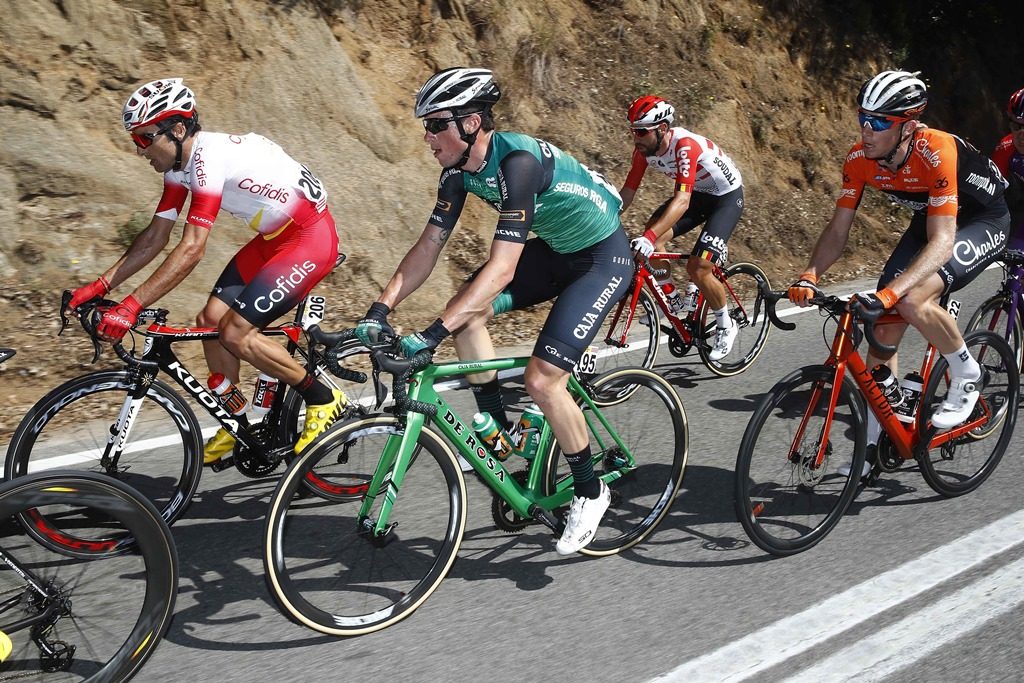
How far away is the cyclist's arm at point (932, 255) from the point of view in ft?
15.1

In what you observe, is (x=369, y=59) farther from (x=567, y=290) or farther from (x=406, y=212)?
(x=567, y=290)

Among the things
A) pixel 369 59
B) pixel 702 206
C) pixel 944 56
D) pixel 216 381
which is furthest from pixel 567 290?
pixel 944 56

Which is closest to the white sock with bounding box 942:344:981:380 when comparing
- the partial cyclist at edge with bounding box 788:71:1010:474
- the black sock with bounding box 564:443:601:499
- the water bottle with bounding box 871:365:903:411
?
the partial cyclist at edge with bounding box 788:71:1010:474

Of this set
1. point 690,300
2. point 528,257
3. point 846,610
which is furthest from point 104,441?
point 690,300

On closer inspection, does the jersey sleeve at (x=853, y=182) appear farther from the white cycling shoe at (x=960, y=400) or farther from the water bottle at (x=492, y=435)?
the water bottle at (x=492, y=435)

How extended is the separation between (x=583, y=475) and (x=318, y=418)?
150 centimetres

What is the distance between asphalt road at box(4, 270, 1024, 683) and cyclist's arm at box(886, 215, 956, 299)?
121 centimetres

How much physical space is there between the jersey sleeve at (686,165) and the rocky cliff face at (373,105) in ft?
9.04

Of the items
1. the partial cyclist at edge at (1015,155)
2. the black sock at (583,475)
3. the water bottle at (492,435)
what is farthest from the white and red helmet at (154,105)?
the partial cyclist at edge at (1015,155)

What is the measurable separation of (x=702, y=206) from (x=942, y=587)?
14.1 ft

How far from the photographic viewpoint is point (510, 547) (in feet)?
15.0

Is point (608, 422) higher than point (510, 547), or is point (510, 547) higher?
point (608, 422)

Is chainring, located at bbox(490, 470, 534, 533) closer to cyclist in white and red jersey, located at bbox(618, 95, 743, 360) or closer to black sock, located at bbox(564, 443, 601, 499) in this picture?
black sock, located at bbox(564, 443, 601, 499)

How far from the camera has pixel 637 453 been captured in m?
Result: 4.66
